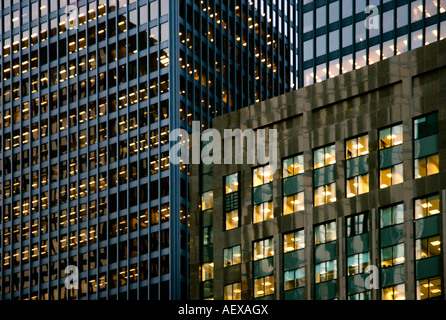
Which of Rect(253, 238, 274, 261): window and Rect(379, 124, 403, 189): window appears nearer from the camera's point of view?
→ Rect(379, 124, 403, 189): window

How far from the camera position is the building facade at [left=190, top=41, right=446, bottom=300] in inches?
2569

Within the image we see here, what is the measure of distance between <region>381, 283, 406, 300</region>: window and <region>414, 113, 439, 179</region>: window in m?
7.42

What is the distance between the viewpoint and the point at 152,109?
434 feet

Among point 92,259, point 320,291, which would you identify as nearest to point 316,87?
point 320,291

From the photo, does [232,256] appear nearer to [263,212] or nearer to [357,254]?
[263,212]

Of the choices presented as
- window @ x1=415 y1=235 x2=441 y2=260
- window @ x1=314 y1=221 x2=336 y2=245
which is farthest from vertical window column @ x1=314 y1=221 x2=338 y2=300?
window @ x1=415 y1=235 x2=441 y2=260

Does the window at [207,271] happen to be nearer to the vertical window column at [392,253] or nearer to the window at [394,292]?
the vertical window column at [392,253]

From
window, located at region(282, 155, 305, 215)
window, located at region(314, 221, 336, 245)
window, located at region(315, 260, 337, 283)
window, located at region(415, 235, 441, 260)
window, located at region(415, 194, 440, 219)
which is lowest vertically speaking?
window, located at region(315, 260, 337, 283)

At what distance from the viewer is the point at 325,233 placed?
2776 inches

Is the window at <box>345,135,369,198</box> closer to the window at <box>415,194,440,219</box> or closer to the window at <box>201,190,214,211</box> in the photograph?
the window at <box>415,194,440,219</box>

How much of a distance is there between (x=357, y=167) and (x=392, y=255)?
6.98 metres

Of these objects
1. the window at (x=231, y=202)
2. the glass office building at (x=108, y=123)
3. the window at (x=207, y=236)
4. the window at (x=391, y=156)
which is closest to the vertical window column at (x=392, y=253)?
the window at (x=391, y=156)

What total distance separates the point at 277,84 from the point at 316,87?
278 ft

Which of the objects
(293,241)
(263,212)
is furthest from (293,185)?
(293,241)
